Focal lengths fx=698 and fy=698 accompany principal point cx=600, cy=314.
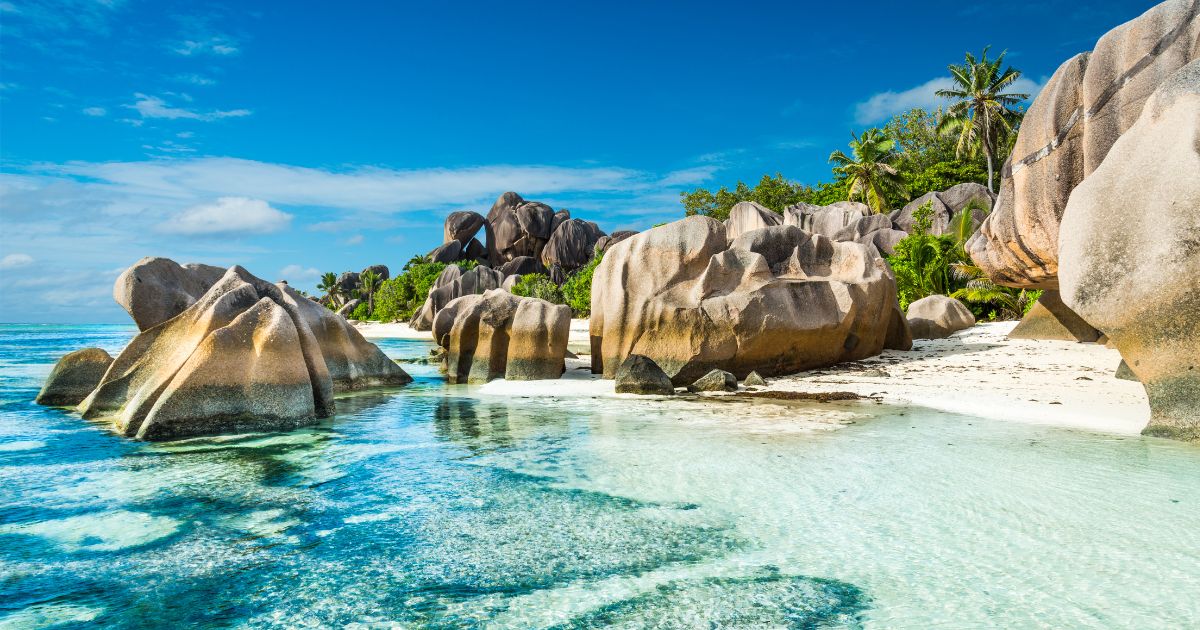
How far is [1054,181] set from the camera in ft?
31.6

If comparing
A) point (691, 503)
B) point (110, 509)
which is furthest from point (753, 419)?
point (110, 509)

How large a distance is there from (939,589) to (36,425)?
11305 mm

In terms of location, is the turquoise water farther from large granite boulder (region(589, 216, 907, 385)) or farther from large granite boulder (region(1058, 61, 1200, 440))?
large granite boulder (region(589, 216, 907, 385))

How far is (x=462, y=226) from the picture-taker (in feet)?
208

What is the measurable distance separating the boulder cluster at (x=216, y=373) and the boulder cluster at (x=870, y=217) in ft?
70.2

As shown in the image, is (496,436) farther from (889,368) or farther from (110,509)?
(889,368)

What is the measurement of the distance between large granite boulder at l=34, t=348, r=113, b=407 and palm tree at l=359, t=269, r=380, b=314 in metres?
51.3

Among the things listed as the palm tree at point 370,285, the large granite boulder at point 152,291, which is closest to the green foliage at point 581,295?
the palm tree at point 370,285

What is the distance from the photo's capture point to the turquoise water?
3.57m

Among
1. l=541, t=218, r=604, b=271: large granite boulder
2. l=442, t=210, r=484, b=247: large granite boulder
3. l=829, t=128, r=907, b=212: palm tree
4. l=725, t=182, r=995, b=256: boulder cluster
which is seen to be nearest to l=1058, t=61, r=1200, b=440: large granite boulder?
l=725, t=182, r=995, b=256: boulder cluster

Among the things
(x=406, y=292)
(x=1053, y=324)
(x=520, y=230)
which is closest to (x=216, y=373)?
(x=1053, y=324)

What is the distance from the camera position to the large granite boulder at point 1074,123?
8477 millimetres

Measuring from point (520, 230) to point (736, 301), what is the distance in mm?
49783

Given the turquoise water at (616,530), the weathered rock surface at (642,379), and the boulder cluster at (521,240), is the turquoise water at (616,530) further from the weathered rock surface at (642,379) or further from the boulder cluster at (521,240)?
the boulder cluster at (521,240)
